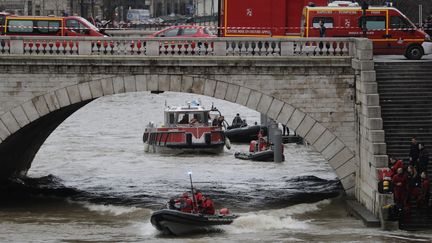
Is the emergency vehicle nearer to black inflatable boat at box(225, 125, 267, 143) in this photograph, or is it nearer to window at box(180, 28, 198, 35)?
window at box(180, 28, 198, 35)

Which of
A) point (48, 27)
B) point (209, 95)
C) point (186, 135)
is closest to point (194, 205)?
point (209, 95)

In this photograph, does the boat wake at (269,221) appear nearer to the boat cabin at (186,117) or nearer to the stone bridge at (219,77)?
the stone bridge at (219,77)

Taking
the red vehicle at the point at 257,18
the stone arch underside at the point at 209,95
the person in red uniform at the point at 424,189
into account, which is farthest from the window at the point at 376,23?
the person in red uniform at the point at 424,189

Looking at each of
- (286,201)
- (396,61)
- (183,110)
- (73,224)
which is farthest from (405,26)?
(183,110)

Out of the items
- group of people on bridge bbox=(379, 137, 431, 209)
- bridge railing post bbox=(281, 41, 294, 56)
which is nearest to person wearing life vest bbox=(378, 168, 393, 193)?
group of people on bridge bbox=(379, 137, 431, 209)

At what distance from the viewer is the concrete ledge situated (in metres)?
45.9

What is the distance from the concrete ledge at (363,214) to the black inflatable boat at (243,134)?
92.9 feet

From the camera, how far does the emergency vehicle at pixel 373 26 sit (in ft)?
182

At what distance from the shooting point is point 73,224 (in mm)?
49219

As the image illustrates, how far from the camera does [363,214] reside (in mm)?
47031

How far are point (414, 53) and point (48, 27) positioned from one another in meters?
14.2

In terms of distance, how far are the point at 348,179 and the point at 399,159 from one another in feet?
9.48

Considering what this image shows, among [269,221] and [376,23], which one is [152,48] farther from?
[376,23]

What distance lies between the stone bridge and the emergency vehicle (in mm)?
4728
